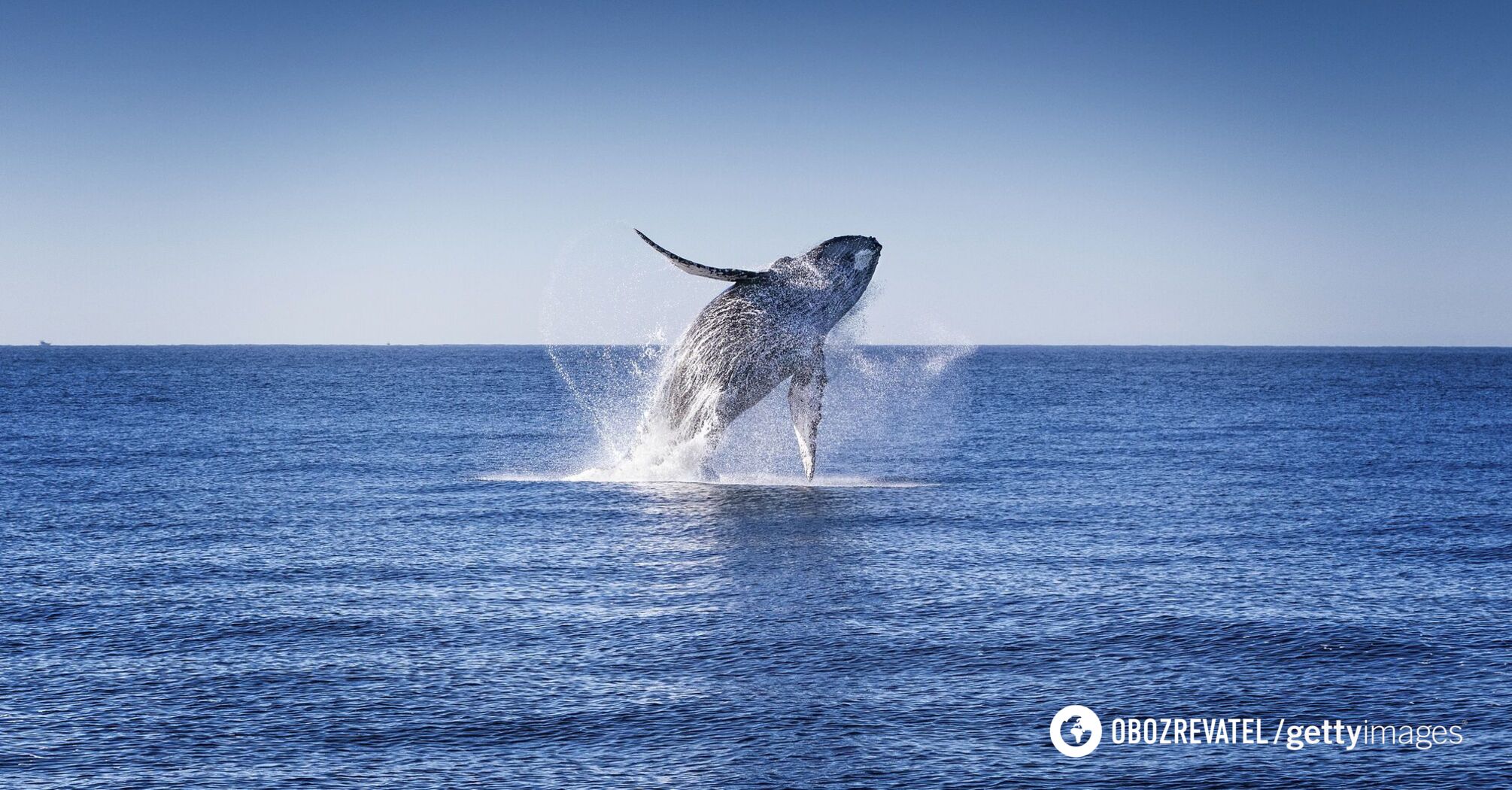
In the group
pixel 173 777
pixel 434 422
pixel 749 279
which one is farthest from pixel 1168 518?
pixel 434 422

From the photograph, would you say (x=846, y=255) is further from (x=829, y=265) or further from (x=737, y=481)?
(x=737, y=481)

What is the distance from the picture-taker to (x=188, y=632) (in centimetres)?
1755

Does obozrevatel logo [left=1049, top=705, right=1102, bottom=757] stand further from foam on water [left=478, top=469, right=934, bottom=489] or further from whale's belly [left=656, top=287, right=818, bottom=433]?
foam on water [left=478, top=469, right=934, bottom=489]

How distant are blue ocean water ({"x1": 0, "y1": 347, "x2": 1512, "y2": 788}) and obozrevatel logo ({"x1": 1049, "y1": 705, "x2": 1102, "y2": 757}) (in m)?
0.15

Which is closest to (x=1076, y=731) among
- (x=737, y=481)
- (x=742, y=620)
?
(x=742, y=620)

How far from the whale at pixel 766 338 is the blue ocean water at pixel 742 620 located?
179 cm

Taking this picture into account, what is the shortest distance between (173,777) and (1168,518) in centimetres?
2139

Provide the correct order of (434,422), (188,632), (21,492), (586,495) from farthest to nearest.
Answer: (434,422) → (21,492) → (586,495) → (188,632)

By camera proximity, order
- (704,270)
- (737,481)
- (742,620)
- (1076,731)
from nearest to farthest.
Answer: (1076,731) < (742,620) < (704,270) < (737,481)

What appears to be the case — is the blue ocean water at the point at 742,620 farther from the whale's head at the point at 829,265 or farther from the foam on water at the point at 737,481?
the whale's head at the point at 829,265

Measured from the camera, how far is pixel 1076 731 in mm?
13656

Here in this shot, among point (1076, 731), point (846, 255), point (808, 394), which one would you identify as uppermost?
point (846, 255)

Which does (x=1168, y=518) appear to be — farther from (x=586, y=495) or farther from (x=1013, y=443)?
(x=1013, y=443)

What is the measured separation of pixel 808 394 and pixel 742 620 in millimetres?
12014
